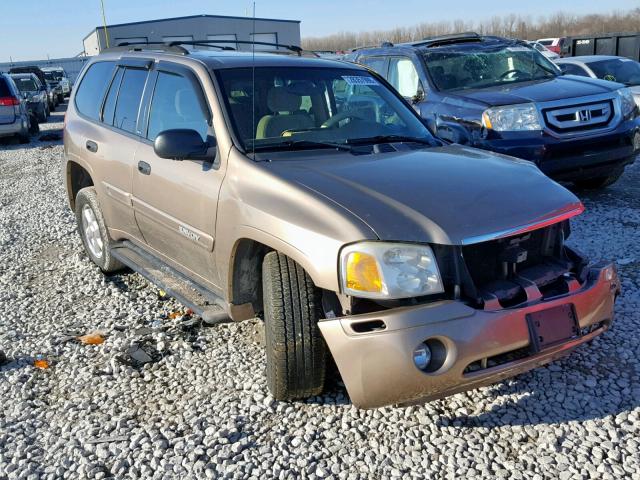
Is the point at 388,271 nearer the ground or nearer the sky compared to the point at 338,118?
nearer the ground

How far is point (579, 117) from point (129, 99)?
14.7 ft

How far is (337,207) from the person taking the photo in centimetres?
295

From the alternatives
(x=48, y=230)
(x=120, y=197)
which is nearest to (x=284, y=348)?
(x=120, y=197)

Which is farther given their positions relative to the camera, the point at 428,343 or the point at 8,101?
the point at 8,101

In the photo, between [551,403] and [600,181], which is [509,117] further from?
[551,403]

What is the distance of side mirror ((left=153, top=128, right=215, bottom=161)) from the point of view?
11.8ft

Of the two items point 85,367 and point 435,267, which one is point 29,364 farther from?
point 435,267

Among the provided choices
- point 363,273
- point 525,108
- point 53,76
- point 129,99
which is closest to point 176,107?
point 129,99

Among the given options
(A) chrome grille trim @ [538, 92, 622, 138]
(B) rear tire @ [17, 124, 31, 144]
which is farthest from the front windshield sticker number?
(B) rear tire @ [17, 124, 31, 144]

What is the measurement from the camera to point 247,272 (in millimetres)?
3553

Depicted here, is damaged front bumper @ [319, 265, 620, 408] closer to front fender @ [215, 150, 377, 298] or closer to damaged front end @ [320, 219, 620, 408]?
damaged front end @ [320, 219, 620, 408]

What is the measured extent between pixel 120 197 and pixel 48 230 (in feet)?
10.7

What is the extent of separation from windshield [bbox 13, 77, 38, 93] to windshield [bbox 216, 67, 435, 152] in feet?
65.7

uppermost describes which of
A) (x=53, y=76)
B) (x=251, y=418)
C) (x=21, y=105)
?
(x=21, y=105)
